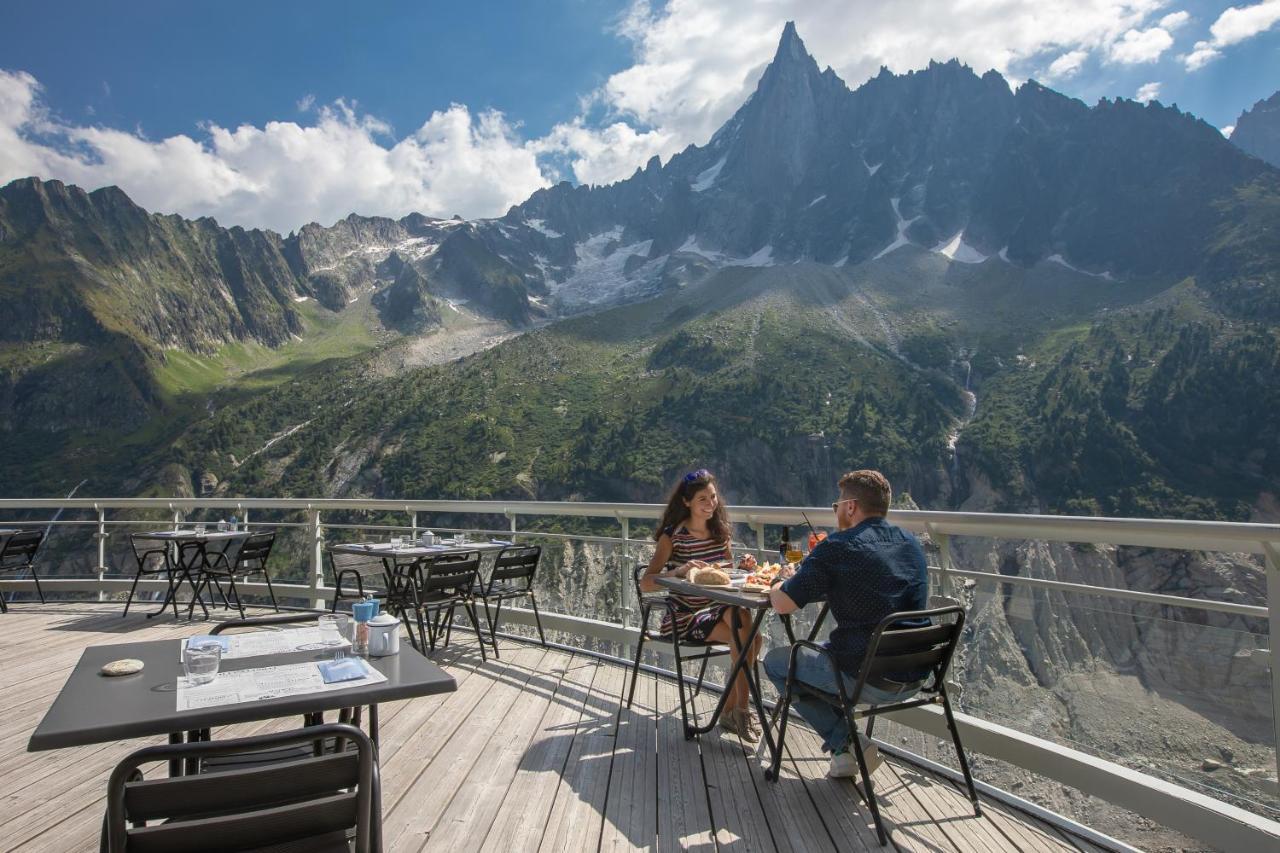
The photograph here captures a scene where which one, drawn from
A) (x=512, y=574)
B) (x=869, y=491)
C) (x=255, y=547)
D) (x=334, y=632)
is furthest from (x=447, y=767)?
(x=255, y=547)

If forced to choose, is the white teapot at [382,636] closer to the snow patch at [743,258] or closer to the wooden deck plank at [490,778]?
the wooden deck plank at [490,778]

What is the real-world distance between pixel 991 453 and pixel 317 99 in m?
71.2

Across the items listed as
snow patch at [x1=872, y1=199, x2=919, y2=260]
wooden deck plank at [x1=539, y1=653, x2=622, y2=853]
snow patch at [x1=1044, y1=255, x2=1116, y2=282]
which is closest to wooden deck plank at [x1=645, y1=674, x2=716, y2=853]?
wooden deck plank at [x1=539, y1=653, x2=622, y2=853]

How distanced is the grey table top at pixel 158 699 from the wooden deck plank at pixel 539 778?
0.94 m

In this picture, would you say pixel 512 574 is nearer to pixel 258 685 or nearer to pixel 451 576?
pixel 451 576

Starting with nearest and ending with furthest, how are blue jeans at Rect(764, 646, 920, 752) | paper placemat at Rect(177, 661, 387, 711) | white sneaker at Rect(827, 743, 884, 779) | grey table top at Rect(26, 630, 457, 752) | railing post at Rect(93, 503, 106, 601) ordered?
grey table top at Rect(26, 630, 457, 752) → paper placemat at Rect(177, 661, 387, 711) → blue jeans at Rect(764, 646, 920, 752) → white sneaker at Rect(827, 743, 884, 779) → railing post at Rect(93, 503, 106, 601)

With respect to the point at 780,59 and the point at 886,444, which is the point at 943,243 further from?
the point at 886,444

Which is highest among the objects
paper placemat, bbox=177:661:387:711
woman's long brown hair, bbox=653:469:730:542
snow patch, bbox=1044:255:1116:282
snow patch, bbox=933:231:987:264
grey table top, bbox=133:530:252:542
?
snow patch, bbox=933:231:987:264

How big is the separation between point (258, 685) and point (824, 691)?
2201 mm

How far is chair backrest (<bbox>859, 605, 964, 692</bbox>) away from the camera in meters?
2.75

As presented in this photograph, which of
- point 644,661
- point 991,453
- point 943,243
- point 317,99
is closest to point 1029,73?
point 943,243

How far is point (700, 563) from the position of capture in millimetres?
4297

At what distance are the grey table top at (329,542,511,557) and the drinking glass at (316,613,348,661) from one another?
2.99 meters

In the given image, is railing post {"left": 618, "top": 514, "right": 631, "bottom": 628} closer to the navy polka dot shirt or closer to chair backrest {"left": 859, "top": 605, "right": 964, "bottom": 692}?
the navy polka dot shirt
